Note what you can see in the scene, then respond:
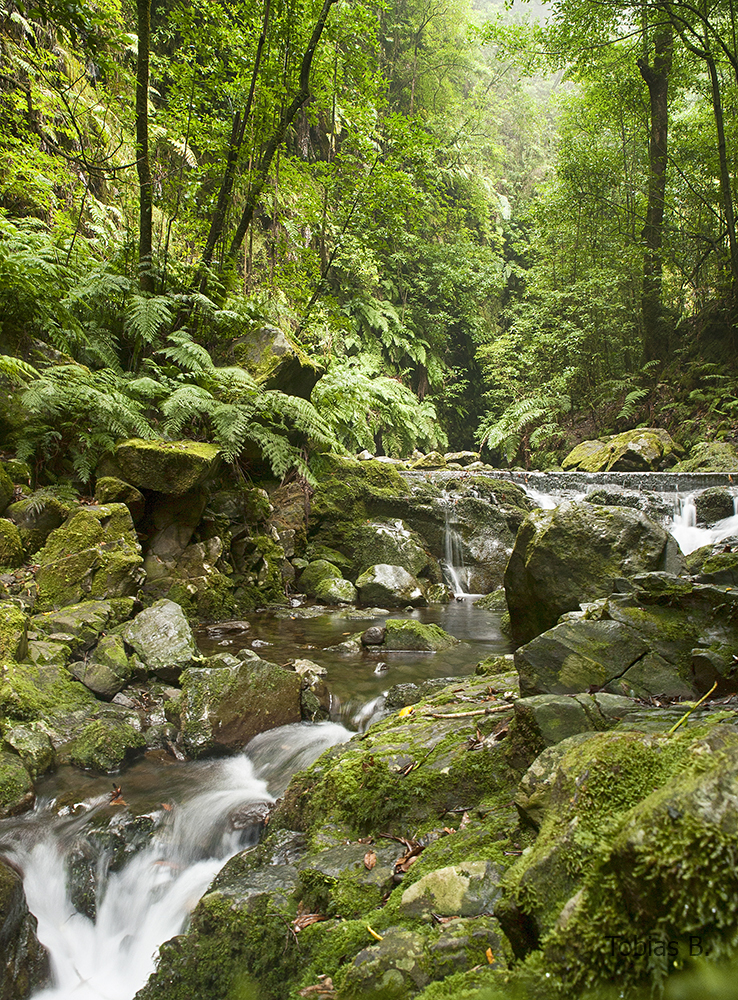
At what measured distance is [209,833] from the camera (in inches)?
121

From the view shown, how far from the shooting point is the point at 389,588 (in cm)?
823

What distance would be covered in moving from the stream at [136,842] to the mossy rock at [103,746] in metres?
0.09

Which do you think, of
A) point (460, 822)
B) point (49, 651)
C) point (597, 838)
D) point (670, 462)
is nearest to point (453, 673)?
point (460, 822)

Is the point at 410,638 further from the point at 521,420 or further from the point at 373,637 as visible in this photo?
the point at 521,420

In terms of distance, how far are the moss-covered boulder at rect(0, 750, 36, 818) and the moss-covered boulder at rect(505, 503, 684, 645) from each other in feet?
11.9

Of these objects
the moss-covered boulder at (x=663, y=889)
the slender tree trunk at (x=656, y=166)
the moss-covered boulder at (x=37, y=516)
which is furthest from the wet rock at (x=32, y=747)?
the slender tree trunk at (x=656, y=166)

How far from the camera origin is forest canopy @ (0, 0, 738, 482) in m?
6.79

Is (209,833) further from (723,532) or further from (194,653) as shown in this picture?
(723,532)

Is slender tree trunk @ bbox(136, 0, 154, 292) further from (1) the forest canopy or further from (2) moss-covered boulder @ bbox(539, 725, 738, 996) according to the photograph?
(2) moss-covered boulder @ bbox(539, 725, 738, 996)

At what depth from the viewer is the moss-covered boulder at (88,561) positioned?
16.5 feet

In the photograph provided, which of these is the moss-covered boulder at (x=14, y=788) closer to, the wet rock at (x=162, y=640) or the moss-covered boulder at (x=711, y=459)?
the wet rock at (x=162, y=640)

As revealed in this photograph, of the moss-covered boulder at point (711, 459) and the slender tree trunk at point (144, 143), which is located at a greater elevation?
the slender tree trunk at point (144, 143)

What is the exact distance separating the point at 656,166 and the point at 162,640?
57.3 ft

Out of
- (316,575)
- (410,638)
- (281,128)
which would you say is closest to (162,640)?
(410,638)
